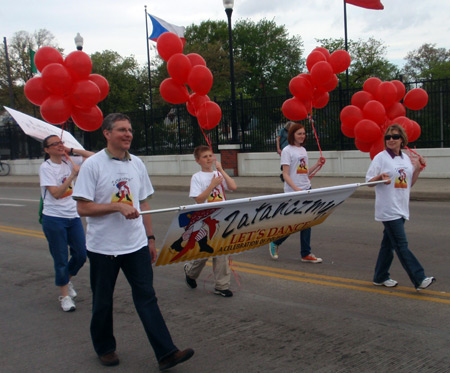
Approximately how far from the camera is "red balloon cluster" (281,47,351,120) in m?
7.81

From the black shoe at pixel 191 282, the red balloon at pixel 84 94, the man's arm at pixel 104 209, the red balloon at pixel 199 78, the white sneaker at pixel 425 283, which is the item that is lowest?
the black shoe at pixel 191 282

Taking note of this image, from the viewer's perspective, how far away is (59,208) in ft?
18.3

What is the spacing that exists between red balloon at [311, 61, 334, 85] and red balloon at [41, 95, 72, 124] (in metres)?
3.60

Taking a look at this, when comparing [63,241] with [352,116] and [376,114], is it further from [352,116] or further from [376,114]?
[376,114]

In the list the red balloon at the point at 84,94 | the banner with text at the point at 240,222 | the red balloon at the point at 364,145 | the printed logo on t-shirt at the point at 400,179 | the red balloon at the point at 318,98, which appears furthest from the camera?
the red balloon at the point at 318,98

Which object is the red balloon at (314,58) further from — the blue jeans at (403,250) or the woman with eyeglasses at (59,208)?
the woman with eyeglasses at (59,208)

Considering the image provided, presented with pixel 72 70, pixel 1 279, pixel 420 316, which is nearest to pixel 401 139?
pixel 420 316

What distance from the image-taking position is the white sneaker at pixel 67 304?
5.58 metres

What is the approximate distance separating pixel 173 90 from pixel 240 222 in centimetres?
231

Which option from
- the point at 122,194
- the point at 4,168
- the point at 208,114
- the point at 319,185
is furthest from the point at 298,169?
the point at 4,168

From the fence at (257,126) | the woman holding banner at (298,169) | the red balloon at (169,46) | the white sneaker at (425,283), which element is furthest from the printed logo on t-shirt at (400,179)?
the fence at (257,126)

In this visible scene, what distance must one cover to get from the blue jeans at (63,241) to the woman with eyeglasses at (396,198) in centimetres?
316

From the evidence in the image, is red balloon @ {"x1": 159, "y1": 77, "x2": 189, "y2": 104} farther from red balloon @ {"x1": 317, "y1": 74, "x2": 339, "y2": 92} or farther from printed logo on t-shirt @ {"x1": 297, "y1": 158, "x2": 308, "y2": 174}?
red balloon @ {"x1": 317, "y1": 74, "x2": 339, "y2": 92}

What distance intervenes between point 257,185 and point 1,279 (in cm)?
1032
